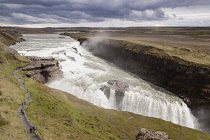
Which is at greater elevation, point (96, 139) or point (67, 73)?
point (67, 73)

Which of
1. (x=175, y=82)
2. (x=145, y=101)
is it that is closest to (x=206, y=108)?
(x=175, y=82)

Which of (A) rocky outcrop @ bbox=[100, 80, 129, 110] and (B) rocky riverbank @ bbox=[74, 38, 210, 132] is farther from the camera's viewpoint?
(B) rocky riverbank @ bbox=[74, 38, 210, 132]

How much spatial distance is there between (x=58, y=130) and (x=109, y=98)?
27.2 m

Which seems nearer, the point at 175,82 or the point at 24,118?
the point at 24,118

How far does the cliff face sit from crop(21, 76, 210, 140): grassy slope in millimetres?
20245

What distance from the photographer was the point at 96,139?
28.5 meters

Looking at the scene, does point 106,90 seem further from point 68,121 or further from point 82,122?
point 68,121

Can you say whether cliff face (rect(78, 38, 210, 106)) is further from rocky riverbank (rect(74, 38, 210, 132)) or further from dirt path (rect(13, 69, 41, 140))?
dirt path (rect(13, 69, 41, 140))

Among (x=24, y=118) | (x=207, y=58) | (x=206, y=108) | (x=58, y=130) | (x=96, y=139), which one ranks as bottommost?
(x=206, y=108)

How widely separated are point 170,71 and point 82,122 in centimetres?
4902

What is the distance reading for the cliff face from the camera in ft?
183

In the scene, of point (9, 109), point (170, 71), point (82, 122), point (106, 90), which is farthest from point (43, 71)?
point (170, 71)

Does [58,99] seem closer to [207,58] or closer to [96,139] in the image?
[96,139]

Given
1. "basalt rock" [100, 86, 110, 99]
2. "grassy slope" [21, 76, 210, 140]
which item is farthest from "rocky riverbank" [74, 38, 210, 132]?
"basalt rock" [100, 86, 110, 99]
